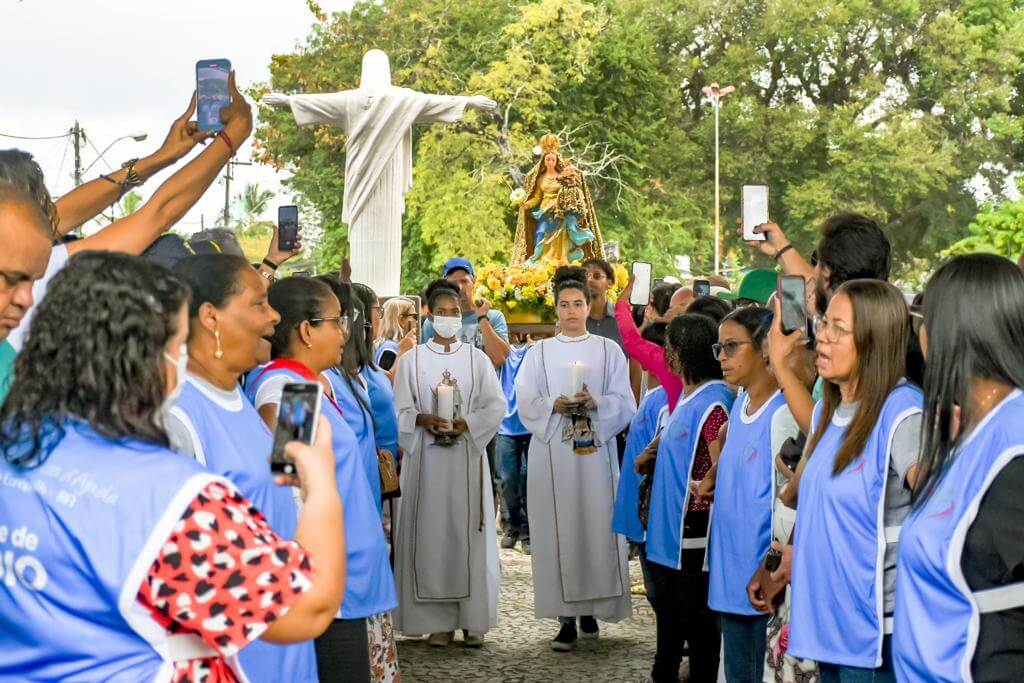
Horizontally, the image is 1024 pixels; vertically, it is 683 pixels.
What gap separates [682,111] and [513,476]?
98.8ft

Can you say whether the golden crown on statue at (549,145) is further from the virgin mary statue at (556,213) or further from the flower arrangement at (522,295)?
the flower arrangement at (522,295)

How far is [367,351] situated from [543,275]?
6516 millimetres

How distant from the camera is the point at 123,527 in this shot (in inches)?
90.0

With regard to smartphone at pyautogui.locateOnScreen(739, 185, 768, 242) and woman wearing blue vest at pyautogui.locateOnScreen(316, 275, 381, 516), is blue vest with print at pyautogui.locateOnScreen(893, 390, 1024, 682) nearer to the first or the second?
woman wearing blue vest at pyautogui.locateOnScreen(316, 275, 381, 516)

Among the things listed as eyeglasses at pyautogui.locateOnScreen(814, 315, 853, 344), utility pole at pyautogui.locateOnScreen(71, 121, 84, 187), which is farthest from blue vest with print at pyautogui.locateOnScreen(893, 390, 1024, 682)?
utility pole at pyautogui.locateOnScreen(71, 121, 84, 187)

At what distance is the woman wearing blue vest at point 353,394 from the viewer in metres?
5.11

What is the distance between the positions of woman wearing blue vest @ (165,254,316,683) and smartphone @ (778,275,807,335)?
5.48 feet

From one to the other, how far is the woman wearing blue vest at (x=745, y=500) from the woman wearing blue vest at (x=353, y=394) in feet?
4.32

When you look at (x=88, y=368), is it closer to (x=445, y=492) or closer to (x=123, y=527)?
(x=123, y=527)

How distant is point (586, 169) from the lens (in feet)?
117

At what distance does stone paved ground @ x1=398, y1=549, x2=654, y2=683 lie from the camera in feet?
23.8

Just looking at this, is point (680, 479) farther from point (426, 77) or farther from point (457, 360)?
point (426, 77)

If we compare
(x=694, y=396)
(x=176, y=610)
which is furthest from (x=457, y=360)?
(x=176, y=610)

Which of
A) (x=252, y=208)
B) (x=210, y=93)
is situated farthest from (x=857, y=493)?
(x=252, y=208)
